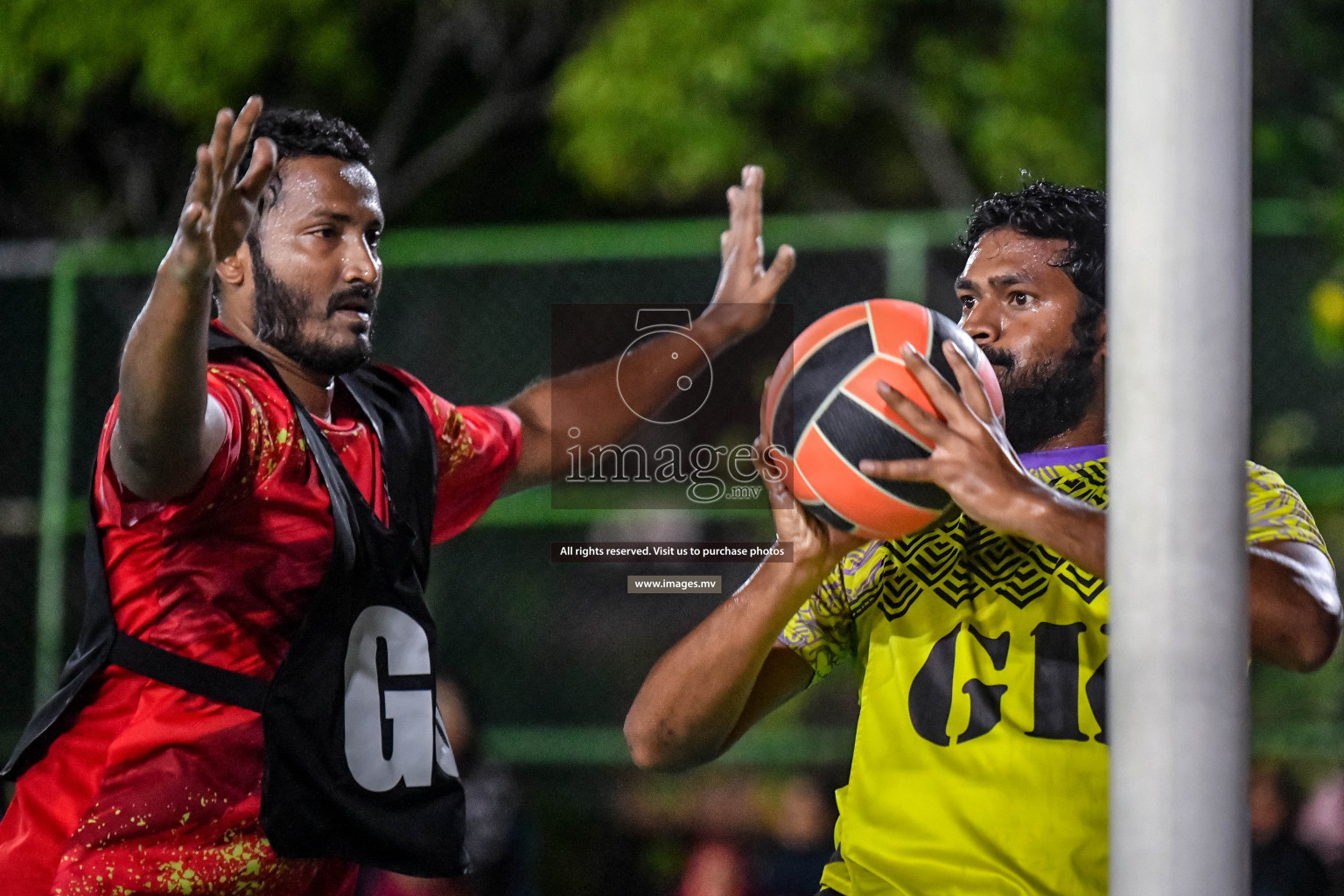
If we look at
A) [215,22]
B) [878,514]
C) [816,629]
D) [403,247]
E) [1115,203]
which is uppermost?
[215,22]

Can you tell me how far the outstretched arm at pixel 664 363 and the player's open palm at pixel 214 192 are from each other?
1399 mm

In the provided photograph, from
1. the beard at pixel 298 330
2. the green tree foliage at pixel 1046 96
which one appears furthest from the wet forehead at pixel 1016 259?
the green tree foliage at pixel 1046 96

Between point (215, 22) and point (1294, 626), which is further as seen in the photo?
point (215, 22)

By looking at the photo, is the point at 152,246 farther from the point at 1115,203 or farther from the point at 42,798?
the point at 1115,203

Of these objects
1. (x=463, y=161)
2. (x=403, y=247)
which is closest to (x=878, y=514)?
(x=403, y=247)

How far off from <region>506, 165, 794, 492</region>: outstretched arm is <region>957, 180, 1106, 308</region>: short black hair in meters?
0.67

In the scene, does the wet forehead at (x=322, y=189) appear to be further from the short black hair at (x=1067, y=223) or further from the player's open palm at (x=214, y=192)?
the short black hair at (x=1067, y=223)

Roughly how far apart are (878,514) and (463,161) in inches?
370

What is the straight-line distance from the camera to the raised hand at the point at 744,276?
377 centimetres

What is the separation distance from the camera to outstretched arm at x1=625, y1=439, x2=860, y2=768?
2.61 metres

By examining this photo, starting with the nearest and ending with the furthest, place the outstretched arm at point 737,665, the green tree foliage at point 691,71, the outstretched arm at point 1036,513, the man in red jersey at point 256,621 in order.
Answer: the outstretched arm at point 1036,513 → the outstretched arm at point 737,665 → the man in red jersey at point 256,621 → the green tree foliage at point 691,71

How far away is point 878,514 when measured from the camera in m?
2.57

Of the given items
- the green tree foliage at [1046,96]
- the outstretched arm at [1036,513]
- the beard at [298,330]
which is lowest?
the outstretched arm at [1036,513]
